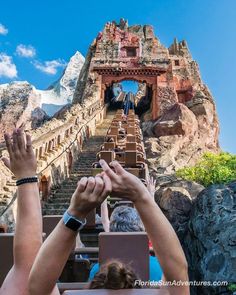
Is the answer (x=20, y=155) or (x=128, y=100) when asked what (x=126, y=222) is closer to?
(x=20, y=155)

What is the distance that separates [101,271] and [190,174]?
10266 millimetres

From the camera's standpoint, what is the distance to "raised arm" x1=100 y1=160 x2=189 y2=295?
128 centimetres

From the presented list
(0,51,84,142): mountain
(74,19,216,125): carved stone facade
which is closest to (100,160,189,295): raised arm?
(74,19,216,125): carved stone facade

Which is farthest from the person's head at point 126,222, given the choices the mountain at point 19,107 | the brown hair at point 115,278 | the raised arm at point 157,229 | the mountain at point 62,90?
the mountain at point 62,90

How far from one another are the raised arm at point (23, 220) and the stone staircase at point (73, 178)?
570cm

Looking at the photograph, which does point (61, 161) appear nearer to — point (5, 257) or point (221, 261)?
point (221, 261)

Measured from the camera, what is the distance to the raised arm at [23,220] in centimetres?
149

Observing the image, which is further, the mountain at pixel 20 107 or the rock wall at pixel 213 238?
the mountain at pixel 20 107

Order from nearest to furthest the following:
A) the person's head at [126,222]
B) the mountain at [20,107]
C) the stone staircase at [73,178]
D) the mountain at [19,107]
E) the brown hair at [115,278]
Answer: the brown hair at [115,278]
the person's head at [126,222]
the stone staircase at [73,178]
the mountain at [20,107]
the mountain at [19,107]

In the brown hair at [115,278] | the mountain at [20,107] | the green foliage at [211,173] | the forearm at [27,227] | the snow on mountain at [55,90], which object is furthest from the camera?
the snow on mountain at [55,90]

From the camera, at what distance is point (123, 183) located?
4.19ft

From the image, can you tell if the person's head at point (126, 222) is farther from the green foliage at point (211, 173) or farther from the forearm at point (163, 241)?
the green foliage at point (211, 173)

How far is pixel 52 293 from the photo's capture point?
131cm

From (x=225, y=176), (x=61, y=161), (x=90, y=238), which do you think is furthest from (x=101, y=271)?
(x=225, y=176)
